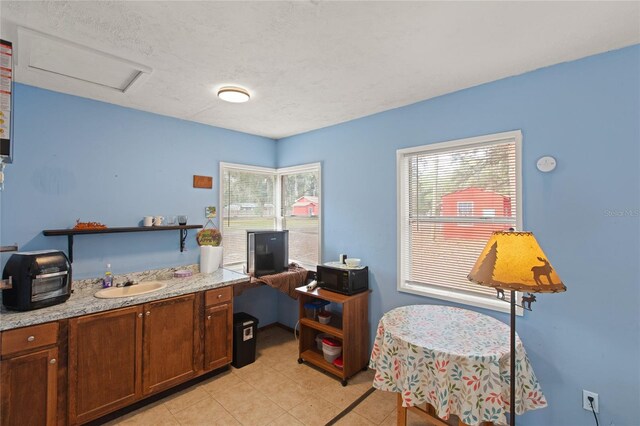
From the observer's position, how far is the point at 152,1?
136cm

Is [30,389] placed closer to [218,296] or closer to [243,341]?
[218,296]

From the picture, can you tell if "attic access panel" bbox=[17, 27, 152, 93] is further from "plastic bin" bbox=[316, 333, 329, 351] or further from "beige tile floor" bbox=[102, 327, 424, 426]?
"plastic bin" bbox=[316, 333, 329, 351]

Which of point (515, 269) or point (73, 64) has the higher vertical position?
point (73, 64)

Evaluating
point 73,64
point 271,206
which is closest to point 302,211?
point 271,206

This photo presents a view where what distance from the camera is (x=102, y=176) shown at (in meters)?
2.61

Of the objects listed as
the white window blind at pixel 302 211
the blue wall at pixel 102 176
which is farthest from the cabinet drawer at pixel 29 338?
the white window blind at pixel 302 211

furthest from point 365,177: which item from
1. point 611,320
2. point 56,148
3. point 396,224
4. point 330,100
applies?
point 56,148

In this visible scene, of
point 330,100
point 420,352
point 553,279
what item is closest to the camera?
point 553,279

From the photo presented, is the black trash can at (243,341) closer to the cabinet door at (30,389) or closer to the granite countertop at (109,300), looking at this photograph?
the granite countertop at (109,300)

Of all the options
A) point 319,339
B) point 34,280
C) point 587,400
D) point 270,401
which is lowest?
point 270,401

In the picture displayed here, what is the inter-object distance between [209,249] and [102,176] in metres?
1.18

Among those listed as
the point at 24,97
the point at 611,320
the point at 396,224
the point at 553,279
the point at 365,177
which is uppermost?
the point at 24,97

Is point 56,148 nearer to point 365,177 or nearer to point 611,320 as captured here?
point 365,177

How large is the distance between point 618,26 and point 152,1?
243 centimetres
